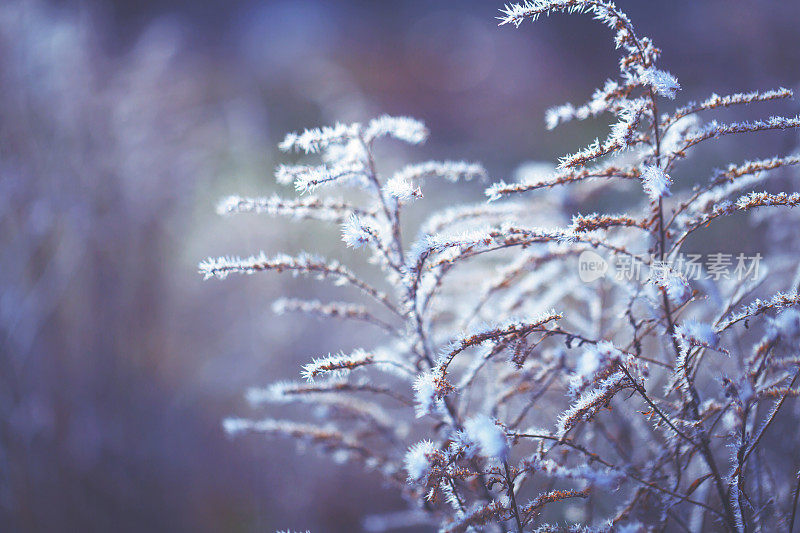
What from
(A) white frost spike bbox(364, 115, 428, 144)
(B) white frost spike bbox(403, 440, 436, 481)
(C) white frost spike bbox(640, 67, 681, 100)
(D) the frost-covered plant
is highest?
(A) white frost spike bbox(364, 115, 428, 144)

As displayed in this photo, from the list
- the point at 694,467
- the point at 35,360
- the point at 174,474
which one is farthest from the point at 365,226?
the point at 174,474

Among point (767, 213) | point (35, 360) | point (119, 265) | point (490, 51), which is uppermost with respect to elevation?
point (490, 51)

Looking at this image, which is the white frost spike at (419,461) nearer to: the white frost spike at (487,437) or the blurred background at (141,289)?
the white frost spike at (487,437)

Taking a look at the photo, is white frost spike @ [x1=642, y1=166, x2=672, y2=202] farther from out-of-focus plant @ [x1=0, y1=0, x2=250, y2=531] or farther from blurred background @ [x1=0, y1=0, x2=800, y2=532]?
out-of-focus plant @ [x1=0, y1=0, x2=250, y2=531]

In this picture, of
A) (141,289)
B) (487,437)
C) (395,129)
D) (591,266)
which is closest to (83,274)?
(141,289)

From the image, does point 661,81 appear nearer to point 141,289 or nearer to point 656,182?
point 656,182

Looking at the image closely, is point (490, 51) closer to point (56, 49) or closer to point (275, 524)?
point (56, 49)

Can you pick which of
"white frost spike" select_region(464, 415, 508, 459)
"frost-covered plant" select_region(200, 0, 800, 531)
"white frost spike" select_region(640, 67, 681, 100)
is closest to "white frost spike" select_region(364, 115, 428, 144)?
"frost-covered plant" select_region(200, 0, 800, 531)
